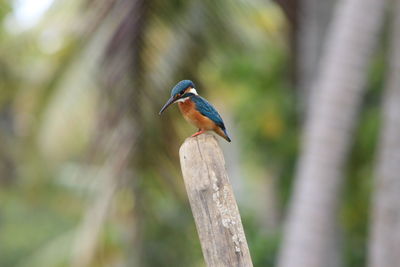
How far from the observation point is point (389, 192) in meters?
8.34

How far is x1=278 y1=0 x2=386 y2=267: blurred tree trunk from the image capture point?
820 cm

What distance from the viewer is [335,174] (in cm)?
825

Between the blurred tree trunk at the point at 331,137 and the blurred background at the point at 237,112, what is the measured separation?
0.01 m

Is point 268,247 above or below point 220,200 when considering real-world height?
above

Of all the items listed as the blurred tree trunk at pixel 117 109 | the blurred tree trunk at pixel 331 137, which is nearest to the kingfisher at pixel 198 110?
the blurred tree trunk at pixel 331 137

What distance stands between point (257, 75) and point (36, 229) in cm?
1321

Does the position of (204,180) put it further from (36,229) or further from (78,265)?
(36,229)

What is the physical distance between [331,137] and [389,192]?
0.87 m

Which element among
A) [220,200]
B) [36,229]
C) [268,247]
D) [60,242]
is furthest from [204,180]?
[36,229]

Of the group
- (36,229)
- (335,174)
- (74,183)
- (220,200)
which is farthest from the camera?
(36,229)

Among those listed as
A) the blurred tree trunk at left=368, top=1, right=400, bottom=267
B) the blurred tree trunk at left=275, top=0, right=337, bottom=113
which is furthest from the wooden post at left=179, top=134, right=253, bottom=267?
the blurred tree trunk at left=275, top=0, right=337, bottom=113

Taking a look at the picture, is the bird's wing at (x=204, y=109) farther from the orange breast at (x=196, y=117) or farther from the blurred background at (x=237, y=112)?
the blurred background at (x=237, y=112)

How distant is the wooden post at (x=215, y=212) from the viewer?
4.04 meters

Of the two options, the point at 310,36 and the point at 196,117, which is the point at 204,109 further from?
the point at 310,36
